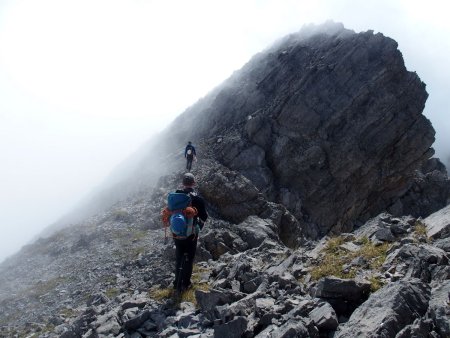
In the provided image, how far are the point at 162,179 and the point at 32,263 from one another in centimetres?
1504

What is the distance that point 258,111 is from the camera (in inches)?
2314

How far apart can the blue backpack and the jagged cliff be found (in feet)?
6.49

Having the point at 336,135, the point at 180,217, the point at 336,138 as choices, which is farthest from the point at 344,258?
the point at 336,135

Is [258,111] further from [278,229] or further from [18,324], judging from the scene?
[18,324]

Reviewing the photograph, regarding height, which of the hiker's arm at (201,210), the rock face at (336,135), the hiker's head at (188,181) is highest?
the hiker's head at (188,181)

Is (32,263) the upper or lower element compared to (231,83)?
lower

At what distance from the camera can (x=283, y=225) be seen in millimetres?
39344

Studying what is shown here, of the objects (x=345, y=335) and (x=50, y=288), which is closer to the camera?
(x=345, y=335)

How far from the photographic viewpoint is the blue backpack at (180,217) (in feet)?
48.6

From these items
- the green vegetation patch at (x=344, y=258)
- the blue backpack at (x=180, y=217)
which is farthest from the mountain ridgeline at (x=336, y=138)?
the blue backpack at (x=180, y=217)

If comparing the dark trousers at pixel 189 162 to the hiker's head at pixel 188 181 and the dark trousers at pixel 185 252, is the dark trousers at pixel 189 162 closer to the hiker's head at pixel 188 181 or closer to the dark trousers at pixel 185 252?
the hiker's head at pixel 188 181

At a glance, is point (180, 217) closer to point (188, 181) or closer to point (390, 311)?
point (188, 181)

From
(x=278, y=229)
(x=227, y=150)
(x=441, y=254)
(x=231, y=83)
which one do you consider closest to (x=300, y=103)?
(x=227, y=150)

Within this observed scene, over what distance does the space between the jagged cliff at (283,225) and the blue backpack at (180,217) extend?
6.49 ft
